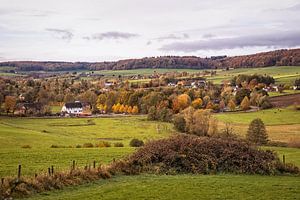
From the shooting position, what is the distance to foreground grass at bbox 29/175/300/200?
1602cm

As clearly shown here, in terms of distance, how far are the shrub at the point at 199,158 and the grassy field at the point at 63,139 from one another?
239 inches

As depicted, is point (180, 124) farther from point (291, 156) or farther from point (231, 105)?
point (231, 105)

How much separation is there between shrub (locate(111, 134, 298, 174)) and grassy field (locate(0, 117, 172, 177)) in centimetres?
608

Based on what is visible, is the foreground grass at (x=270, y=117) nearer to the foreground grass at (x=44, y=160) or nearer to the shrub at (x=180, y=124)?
the shrub at (x=180, y=124)

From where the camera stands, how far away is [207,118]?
7181cm

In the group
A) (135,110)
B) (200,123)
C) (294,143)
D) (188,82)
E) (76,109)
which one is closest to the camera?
(294,143)

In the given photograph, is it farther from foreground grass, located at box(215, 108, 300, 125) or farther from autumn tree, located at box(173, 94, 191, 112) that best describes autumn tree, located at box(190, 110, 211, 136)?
autumn tree, located at box(173, 94, 191, 112)

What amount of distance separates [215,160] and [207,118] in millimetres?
48243

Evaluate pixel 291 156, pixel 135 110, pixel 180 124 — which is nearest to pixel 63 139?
pixel 180 124

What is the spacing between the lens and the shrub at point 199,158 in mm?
22906

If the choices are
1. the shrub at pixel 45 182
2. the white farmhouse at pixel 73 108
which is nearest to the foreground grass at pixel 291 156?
the shrub at pixel 45 182

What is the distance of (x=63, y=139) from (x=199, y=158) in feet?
122

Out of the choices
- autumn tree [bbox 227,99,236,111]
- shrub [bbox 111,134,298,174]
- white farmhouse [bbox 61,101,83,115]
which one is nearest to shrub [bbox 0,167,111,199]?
shrub [bbox 111,134,298,174]

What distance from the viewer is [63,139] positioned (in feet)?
188
